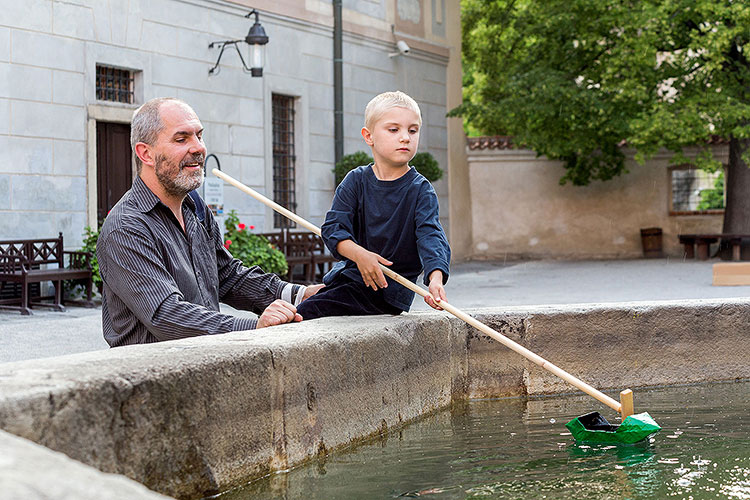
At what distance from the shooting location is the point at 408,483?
2.94 meters

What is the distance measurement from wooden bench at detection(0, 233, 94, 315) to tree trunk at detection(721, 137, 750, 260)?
1376 centimetres

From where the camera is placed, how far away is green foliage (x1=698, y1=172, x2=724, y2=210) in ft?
77.7

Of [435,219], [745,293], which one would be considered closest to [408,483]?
[435,219]

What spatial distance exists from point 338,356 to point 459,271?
15.6 meters

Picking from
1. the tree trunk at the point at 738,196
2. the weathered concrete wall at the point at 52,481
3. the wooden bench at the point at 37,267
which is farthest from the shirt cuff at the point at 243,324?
the tree trunk at the point at 738,196

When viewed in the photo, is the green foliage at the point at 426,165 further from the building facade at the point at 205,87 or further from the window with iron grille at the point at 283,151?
the window with iron grille at the point at 283,151

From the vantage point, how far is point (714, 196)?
23.9m

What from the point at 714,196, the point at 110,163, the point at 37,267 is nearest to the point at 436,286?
the point at 37,267

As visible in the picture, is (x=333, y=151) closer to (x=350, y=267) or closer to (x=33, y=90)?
(x=33, y=90)

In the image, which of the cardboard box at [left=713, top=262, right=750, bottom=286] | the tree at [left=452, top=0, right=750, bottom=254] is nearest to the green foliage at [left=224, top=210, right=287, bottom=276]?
the cardboard box at [left=713, top=262, right=750, bottom=286]

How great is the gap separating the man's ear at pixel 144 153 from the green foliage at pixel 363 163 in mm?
12829

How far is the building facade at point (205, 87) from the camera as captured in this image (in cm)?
1264

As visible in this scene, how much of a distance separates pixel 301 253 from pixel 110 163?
10.2ft

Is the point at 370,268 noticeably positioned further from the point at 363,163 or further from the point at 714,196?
the point at 714,196
